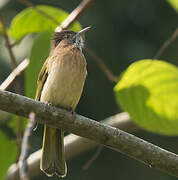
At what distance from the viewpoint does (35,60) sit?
3.65 m

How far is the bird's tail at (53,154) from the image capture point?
383 centimetres

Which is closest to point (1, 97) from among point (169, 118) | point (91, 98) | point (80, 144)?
point (169, 118)

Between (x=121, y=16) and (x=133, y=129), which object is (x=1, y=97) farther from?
(x=121, y=16)

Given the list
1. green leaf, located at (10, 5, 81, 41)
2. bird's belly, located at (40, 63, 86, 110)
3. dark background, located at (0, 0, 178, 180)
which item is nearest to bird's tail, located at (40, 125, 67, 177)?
bird's belly, located at (40, 63, 86, 110)

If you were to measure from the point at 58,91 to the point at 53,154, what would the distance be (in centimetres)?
50

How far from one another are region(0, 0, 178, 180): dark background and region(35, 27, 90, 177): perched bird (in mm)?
2242

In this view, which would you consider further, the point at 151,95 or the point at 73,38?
the point at 73,38

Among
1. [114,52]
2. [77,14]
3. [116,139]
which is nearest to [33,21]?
[77,14]

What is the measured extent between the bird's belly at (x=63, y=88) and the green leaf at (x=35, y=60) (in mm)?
218

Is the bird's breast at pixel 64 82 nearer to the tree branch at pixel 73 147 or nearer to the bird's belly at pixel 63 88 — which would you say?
the bird's belly at pixel 63 88

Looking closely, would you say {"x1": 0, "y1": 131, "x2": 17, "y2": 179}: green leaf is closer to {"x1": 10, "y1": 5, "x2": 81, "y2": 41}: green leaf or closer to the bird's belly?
the bird's belly

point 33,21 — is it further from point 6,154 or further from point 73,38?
point 6,154

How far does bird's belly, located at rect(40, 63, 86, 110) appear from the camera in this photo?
3.84m

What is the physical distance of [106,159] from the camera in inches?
266
